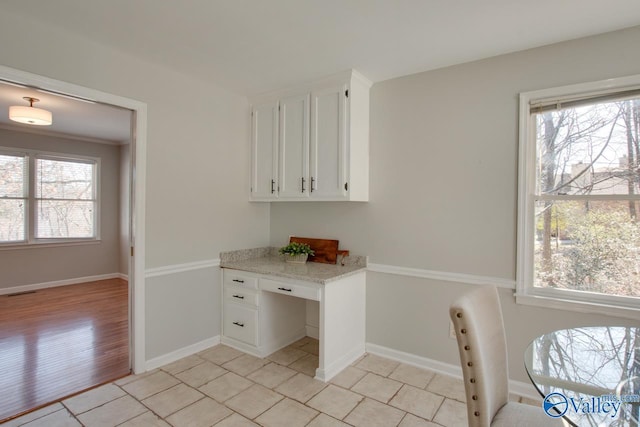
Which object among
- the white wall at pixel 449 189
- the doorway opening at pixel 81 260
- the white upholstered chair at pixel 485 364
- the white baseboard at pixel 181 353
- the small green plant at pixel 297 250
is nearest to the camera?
the white upholstered chair at pixel 485 364

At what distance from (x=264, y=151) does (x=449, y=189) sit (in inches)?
69.2

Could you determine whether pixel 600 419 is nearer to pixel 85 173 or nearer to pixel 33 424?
pixel 33 424

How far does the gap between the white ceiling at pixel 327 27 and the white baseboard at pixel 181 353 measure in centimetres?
239

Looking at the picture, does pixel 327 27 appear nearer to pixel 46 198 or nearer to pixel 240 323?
pixel 240 323

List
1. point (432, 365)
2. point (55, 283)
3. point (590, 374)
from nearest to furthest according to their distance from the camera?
point (590, 374), point (432, 365), point (55, 283)

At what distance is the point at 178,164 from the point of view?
285cm

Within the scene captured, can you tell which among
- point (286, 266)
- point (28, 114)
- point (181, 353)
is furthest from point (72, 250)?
point (286, 266)

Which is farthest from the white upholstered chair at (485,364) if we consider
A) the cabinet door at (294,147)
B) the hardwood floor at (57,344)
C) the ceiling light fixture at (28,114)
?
the ceiling light fixture at (28,114)

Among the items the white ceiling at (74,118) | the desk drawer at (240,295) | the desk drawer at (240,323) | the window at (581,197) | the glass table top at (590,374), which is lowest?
the desk drawer at (240,323)

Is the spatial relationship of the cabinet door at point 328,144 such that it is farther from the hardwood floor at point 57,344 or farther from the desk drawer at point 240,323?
the hardwood floor at point 57,344

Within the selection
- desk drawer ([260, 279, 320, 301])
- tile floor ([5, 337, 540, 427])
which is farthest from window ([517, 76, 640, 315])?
desk drawer ([260, 279, 320, 301])

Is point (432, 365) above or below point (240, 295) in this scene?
below

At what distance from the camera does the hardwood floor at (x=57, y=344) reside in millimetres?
2367

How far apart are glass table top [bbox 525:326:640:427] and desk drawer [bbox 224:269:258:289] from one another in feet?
7.10
